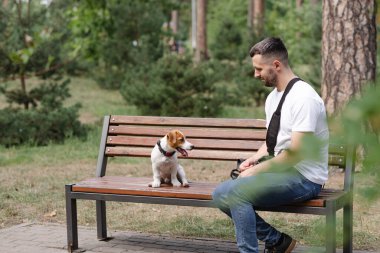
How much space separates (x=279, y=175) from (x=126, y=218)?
17.8ft

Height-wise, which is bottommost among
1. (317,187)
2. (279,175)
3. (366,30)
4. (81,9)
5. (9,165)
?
(9,165)

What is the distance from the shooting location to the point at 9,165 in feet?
32.4

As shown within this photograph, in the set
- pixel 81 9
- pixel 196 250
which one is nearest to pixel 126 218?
pixel 196 250

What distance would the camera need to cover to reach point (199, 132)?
5.20m

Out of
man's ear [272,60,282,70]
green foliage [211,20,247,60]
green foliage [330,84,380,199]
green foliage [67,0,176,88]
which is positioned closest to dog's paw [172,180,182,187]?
man's ear [272,60,282,70]

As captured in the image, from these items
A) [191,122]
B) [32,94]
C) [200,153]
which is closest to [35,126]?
[32,94]

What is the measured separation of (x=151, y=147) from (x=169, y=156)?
0.68 meters

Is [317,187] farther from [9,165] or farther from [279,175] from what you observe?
[9,165]

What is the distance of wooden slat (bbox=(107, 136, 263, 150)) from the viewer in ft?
16.5

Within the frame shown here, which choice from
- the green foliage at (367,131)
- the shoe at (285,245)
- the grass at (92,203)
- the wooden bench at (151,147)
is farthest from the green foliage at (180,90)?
the green foliage at (367,131)

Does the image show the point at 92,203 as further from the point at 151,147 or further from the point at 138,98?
the point at 138,98

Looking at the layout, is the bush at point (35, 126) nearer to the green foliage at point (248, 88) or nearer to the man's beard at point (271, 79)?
the green foliage at point (248, 88)

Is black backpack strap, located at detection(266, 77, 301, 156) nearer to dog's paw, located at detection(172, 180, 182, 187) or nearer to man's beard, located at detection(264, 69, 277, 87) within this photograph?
man's beard, located at detection(264, 69, 277, 87)

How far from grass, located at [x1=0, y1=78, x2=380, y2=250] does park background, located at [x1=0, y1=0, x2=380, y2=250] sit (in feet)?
0.04
